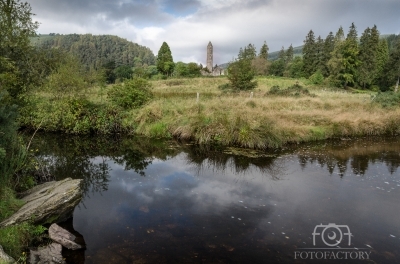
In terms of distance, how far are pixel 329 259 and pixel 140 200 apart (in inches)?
217

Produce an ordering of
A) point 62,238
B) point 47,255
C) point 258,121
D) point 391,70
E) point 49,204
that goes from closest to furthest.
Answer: point 47,255 → point 62,238 → point 49,204 → point 258,121 → point 391,70

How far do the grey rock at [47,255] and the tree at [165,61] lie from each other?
61784 mm

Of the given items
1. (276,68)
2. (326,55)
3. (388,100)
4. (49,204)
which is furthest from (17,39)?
(276,68)

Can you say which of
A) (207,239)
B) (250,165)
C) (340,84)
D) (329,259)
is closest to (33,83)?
(250,165)

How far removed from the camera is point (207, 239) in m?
6.47

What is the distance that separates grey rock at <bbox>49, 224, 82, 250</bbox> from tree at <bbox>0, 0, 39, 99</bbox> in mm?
9325

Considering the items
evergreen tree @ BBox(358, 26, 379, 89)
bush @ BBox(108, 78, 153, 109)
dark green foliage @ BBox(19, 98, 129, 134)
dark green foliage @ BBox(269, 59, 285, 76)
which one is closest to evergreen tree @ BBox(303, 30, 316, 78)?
dark green foliage @ BBox(269, 59, 285, 76)

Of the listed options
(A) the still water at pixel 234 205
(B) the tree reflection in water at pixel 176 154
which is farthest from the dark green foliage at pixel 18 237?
(B) the tree reflection in water at pixel 176 154

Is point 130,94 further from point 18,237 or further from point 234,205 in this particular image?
point 18,237

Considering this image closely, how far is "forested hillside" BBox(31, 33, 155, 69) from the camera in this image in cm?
11894

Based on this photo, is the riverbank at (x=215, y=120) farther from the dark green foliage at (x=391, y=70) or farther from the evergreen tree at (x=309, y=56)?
the evergreen tree at (x=309, y=56)

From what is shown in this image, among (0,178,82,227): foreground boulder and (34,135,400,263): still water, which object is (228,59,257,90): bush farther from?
(0,178,82,227): foreground boulder

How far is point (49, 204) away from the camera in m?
6.54

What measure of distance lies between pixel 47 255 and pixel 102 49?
483 feet
